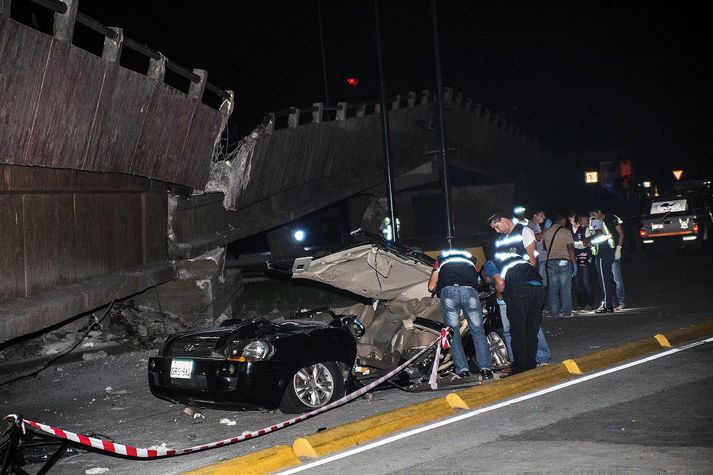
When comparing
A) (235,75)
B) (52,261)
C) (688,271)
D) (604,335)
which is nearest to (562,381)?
(604,335)

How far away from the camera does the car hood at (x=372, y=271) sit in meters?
9.41

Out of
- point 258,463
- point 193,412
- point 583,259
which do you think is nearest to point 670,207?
point 583,259

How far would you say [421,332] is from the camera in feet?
30.6

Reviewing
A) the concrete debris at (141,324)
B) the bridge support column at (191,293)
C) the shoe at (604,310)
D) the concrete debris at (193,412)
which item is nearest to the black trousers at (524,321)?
the concrete debris at (193,412)

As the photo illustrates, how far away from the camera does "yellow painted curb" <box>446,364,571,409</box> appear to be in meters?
8.13

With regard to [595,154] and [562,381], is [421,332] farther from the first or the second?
[595,154]

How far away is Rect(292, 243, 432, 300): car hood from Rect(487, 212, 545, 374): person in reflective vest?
0.90 meters

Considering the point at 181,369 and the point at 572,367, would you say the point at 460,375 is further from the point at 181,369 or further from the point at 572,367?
the point at 181,369

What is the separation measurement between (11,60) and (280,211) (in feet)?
35.9

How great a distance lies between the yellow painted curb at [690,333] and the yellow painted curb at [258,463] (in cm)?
596

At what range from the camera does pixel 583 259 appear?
611 inches

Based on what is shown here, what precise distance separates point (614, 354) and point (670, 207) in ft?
65.1

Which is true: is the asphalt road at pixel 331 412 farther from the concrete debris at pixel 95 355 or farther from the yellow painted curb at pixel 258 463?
the yellow painted curb at pixel 258 463

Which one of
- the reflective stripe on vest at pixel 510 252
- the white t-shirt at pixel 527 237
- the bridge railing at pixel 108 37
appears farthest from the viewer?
the bridge railing at pixel 108 37
